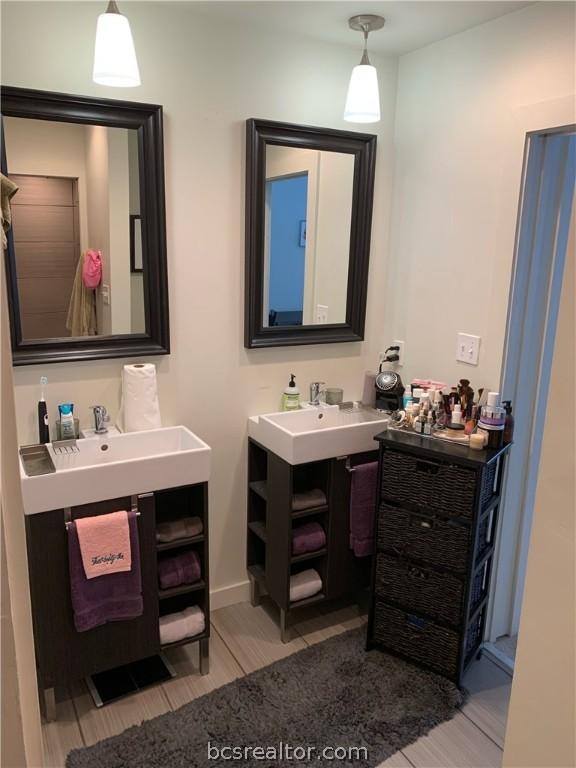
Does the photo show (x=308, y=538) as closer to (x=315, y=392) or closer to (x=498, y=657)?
(x=315, y=392)

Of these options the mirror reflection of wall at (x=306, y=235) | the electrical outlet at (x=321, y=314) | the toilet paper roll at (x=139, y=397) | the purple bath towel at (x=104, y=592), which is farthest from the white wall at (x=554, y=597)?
the electrical outlet at (x=321, y=314)

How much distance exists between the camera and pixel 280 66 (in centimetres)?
235

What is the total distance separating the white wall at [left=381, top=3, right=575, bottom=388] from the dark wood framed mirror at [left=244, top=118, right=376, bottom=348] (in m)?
0.20

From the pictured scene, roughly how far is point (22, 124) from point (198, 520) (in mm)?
1537

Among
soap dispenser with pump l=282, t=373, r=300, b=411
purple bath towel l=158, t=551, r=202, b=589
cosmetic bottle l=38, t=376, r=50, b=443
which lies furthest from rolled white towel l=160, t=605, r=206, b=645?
soap dispenser with pump l=282, t=373, r=300, b=411

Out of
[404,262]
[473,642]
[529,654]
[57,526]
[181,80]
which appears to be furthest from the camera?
[404,262]

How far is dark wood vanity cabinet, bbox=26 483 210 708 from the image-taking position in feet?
6.21

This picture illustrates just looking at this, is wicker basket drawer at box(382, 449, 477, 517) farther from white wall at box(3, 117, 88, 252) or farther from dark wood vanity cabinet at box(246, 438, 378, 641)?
white wall at box(3, 117, 88, 252)

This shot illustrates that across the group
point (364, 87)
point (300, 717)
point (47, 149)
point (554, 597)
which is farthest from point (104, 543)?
point (364, 87)

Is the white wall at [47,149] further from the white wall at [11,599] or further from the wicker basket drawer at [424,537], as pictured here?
the white wall at [11,599]

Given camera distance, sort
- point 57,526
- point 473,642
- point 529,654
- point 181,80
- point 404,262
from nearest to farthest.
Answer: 1. point 529,654
2. point 57,526
3. point 181,80
4. point 473,642
5. point 404,262

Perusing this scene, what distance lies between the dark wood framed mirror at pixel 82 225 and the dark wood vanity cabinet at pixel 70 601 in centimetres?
59

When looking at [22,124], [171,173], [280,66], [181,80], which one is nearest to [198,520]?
[171,173]

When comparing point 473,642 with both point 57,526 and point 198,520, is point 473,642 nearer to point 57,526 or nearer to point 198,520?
point 198,520
